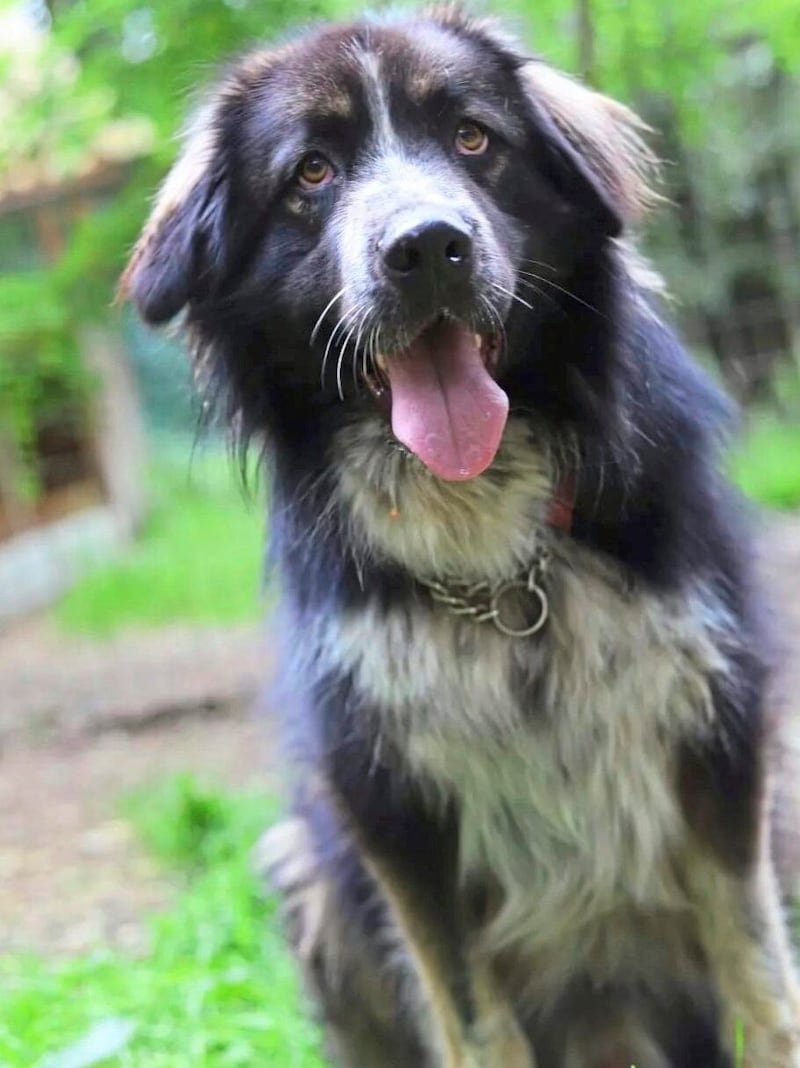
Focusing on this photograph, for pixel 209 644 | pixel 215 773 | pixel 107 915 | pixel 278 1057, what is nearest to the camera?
pixel 278 1057

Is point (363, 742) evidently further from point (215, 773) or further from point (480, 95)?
point (215, 773)

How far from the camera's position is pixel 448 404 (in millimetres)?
2139

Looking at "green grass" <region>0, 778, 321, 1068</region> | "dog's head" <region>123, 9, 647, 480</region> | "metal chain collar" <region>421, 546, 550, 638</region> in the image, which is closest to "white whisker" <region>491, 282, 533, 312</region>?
"dog's head" <region>123, 9, 647, 480</region>

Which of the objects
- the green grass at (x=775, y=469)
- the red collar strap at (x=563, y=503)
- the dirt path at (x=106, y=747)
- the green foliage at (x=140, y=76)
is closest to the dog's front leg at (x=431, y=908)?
the red collar strap at (x=563, y=503)

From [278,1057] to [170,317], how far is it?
1741 mm

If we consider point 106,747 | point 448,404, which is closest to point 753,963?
point 448,404

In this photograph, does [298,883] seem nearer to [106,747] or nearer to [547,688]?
[547,688]

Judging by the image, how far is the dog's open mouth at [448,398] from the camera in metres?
2.12

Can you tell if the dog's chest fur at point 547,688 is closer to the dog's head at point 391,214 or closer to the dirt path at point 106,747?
the dog's head at point 391,214

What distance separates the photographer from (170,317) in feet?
7.52

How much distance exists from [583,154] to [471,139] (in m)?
0.21

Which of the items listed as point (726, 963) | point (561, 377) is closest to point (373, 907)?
point (726, 963)

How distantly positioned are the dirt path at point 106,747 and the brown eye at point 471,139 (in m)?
1.10

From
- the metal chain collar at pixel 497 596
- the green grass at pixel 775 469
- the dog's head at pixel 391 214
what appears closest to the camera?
the dog's head at pixel 391 214
